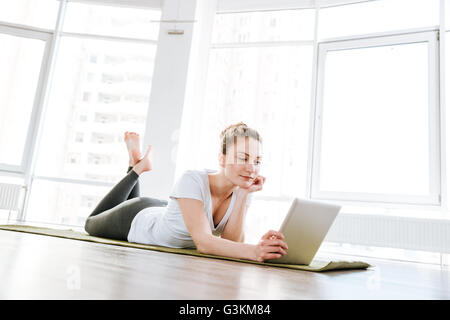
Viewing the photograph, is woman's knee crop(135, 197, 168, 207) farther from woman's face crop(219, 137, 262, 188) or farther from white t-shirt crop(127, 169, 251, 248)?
woman's face crop(219, 137, 262, 188)

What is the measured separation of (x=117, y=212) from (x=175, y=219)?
579 mm

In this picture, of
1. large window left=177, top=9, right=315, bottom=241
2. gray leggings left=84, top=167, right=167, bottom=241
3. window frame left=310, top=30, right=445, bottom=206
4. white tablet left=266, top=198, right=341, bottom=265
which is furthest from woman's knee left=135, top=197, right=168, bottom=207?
window frame left=310, top=30, right=445, bottom=206

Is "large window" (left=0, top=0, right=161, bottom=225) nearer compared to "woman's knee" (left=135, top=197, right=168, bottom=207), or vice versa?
"woman's knee" (left=135, top=197, right=168, bottom=207)

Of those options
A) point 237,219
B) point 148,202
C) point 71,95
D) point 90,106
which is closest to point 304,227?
point 237,219

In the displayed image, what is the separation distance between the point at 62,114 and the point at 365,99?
3742 mm

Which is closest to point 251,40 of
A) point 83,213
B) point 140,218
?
point 83,213

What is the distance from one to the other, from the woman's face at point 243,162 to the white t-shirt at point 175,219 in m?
0.13

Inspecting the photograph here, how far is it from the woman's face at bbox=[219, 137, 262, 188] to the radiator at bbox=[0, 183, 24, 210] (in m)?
3.83

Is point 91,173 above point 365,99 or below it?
below

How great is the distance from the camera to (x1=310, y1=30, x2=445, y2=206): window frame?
3.74 m

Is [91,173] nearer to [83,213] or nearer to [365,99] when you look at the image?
[83,213]

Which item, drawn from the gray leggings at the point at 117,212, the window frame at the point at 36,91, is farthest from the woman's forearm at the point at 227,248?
the window frame at the point at 36,91

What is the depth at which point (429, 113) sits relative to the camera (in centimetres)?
383
